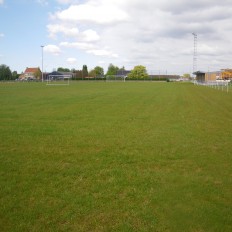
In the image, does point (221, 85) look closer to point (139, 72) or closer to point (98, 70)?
point (139, 72)

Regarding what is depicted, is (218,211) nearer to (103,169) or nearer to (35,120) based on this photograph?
(103,169)

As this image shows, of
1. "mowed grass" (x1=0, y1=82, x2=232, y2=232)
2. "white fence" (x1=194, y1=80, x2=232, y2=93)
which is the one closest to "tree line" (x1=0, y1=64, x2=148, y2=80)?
"white fence" (x1=194, y1=80, x2=232, y2=93)

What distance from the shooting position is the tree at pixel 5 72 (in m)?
112

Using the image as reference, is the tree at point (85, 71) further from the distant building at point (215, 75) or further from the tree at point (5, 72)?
the distant building at point (215, 75)

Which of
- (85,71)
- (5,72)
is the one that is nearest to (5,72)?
(5,72)

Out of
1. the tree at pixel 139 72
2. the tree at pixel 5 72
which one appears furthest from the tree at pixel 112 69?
the tree at pixel 5 72

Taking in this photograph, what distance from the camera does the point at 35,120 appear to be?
1321cm

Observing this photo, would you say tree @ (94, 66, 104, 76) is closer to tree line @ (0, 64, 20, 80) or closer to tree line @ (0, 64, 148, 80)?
tree line @ (0, 64, 148, 80)

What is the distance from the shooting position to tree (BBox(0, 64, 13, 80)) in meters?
112

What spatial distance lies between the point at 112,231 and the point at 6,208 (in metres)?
1.74

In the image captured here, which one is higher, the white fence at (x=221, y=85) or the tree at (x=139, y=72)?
the tree at (x=139, y=72)

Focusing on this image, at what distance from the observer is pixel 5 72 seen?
11344 centimetres

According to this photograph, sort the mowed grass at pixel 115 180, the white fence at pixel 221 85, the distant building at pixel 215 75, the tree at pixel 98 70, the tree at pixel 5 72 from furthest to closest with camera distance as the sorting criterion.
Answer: the tree at pixel 98 70 → the tree at pixel 5 72 → the distant building at pixel 215 75 → the white fence at pixel 221 85 → the mowed grass at pixel 115 180

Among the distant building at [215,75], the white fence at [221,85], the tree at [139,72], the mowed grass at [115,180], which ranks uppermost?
the tree at [139,72]
